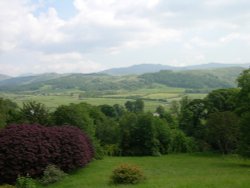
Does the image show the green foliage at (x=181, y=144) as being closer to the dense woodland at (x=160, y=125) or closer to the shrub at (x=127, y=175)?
the dense woodland at (x=160, y=125)

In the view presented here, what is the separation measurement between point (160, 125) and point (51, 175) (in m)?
35.0

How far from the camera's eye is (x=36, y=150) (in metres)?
34.8

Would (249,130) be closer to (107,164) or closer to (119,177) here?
(107,164)

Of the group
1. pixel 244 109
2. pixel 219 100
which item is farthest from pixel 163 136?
pixel 244 109

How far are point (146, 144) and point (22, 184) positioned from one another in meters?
37.0

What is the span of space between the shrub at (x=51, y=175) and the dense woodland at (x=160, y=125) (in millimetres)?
13566

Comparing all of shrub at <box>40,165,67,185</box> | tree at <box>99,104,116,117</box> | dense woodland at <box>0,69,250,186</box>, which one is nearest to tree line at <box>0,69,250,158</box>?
dense woodland at <box>0,69,250,186</box>

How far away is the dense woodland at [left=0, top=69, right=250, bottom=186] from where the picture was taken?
163ft

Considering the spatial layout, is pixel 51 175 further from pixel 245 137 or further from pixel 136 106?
pixel 136 106

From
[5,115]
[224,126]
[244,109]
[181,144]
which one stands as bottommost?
[181,144]

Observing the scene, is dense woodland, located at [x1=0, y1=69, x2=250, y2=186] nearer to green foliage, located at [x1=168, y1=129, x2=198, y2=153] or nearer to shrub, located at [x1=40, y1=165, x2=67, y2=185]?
green foliage, located at [x1=168, y1=129, x2=198, y2=153]

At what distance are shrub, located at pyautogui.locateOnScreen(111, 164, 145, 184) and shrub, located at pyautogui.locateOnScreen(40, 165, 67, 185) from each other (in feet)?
19.0

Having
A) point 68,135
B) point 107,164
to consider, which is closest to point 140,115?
point 107,164

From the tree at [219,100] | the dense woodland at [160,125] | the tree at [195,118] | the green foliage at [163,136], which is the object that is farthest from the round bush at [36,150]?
the tree at [195,118]
